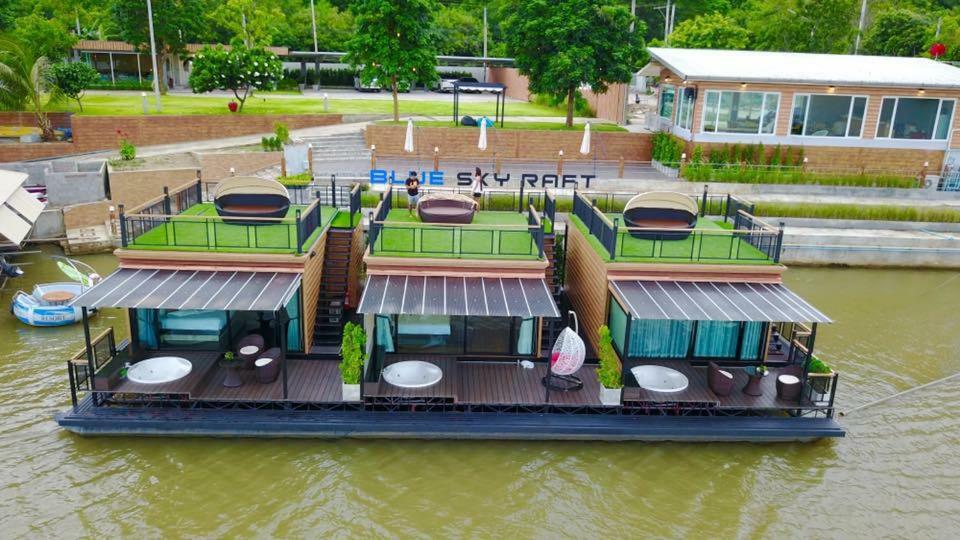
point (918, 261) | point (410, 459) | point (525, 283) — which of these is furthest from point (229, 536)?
point (918, 261)

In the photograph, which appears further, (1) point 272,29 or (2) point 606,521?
(1) point 272,29

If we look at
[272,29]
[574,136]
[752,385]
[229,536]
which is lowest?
[229,536]

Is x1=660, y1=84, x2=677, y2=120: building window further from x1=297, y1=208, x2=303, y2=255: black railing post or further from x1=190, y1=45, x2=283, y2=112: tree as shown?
x1=297, y1=208, x2=303, y2=255: black railing post

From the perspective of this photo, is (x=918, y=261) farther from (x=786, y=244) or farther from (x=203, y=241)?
(x=203, y=241)

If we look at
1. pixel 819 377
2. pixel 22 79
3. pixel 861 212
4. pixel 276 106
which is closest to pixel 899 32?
pixel 861 212

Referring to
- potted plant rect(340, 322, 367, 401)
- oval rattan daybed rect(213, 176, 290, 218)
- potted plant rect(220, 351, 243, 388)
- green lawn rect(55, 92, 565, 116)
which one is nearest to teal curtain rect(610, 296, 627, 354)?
potted plant rect(340, 322, 367, 401)

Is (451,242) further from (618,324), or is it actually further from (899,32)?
(899,32)
